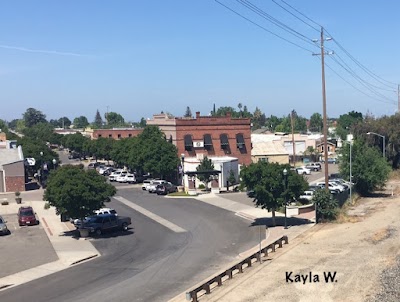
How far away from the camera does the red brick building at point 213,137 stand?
71438 mm

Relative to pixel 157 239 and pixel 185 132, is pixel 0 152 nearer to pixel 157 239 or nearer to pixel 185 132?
pixel 185 132

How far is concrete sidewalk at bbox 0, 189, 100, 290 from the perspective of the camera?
25.7m

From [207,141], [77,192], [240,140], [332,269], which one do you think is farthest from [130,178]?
[332,269]

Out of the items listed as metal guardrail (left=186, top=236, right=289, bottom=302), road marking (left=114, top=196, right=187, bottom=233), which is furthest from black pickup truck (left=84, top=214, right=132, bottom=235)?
metal guardrail (left=186, top=236, right=289, bottom=302)

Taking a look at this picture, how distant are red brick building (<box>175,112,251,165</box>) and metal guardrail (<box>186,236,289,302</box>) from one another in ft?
135

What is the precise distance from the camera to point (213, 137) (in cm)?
7325

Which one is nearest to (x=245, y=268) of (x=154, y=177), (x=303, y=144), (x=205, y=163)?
(x=205, y=163)

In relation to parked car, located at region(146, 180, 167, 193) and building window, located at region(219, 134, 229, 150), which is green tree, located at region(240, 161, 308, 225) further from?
building window, located at region(219, 134, 229, 150)

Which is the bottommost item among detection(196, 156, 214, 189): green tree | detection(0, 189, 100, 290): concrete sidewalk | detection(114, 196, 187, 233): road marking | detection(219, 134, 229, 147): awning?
detection(114, 196, 187, 233): road marking

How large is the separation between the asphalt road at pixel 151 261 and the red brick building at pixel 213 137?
92.2ft

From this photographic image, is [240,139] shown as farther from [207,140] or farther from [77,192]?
[77,192]

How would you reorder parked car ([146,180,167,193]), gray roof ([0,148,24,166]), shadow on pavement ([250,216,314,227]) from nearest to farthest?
shadow on pavement ([250,216,314,227])
parked car ([146,180,167,193])
gray roof ([0,148,24,166])

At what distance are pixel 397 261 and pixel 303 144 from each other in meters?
88.9

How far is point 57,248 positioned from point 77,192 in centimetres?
393
